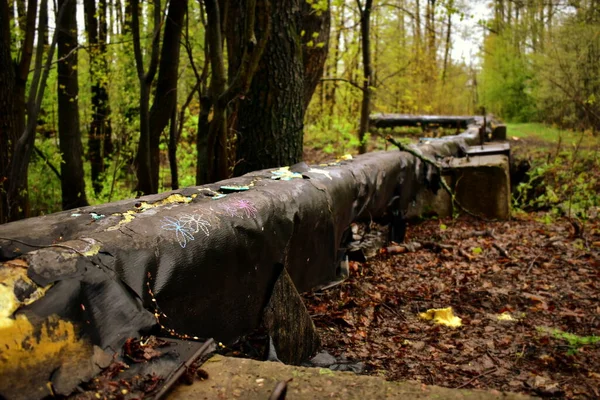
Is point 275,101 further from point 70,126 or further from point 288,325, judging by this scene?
point 70,126

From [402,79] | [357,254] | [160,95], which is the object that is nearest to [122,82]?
[160,95]

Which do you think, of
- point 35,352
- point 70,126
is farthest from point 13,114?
point 35,352

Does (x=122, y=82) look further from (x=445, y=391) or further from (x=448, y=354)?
(x=445, y=391)

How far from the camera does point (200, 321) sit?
2.57 metres

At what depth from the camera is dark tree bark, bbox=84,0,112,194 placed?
10.1m

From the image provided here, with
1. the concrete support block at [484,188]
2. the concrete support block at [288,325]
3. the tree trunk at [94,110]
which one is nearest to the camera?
the concrete support block at [288,325]

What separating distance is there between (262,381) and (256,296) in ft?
3.71

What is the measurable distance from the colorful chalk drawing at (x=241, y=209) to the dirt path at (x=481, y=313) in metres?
1.09

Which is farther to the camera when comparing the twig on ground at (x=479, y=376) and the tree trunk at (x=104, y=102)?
the tree trunk at (x=104, y=102)

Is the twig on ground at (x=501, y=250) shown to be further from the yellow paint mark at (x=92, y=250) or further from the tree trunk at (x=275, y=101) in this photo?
the yellow paint mark at (x=92, y=250)

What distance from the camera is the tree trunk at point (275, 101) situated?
6145 millimetres

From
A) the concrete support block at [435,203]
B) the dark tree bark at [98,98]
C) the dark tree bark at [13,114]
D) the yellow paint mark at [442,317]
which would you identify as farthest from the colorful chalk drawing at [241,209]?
the dark tree bark at [98,98]

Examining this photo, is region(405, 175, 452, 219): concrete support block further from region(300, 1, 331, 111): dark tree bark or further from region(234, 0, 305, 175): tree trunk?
region(234, 0, 305, 175): tree trunk

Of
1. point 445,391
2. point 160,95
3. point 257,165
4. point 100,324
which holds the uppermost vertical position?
point 160,95
